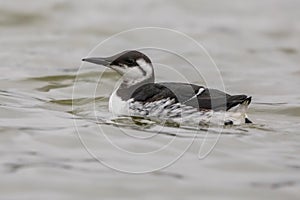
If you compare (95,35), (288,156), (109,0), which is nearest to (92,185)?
(288,156)

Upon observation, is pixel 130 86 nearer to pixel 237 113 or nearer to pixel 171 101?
pixel 171 101

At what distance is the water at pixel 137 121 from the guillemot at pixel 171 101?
0.70 feet

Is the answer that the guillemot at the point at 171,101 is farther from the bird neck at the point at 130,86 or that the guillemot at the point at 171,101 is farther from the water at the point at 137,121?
the water at the point at 137,121

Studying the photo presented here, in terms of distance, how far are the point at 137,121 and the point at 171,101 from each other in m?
0.42

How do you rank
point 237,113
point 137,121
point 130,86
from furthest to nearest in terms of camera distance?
point 130,86, point 137,121, point 237,113

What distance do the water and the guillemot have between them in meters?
0.21

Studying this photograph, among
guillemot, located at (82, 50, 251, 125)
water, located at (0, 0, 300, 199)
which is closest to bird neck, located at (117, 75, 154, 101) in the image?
guillemot, located at (82, 50, 251, 125)

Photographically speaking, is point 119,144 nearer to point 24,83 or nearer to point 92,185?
point 92,185

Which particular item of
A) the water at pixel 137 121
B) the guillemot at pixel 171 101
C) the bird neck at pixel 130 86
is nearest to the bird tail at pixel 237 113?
the guillemot at pixel 171 101

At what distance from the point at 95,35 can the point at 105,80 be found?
3202mm

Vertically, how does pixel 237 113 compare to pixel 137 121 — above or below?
above

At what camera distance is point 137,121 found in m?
9.08

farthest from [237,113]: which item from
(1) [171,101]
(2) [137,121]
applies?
(2) [137,121]

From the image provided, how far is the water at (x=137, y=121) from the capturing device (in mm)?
6664
